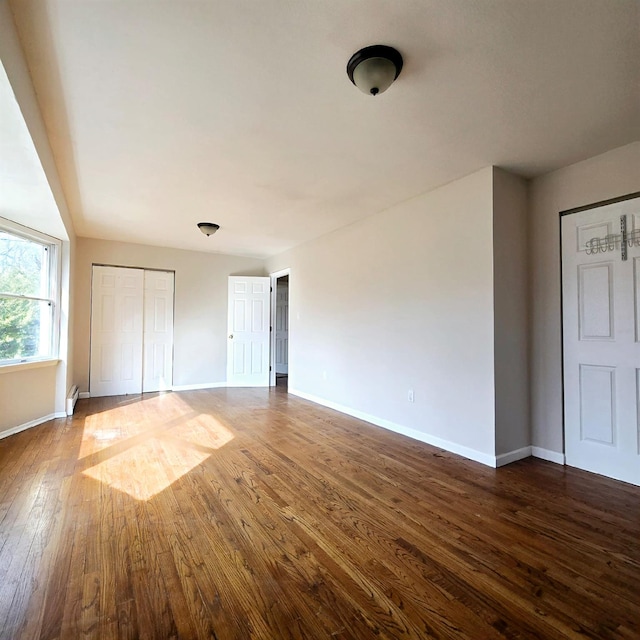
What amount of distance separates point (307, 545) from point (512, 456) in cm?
205

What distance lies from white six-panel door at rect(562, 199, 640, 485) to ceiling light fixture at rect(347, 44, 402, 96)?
2.12m

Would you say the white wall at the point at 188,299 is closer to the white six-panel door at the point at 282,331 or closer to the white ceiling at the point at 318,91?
the white six-panel door at the point at 282,331

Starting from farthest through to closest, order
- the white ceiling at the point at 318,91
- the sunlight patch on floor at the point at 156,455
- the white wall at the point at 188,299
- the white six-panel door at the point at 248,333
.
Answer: the white six-panel door at the point at 248,333 → the white wall at the point at 188,299 → the sunlight patch on floor at the point at 156,455 → the white ceiling at the point at 318,91

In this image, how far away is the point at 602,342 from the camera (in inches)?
107

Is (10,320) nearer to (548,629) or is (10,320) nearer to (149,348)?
(149,348)

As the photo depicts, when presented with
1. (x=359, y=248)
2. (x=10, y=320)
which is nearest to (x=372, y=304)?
(x=359, y=248)

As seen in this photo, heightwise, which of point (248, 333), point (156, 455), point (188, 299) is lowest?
point (156, 455)

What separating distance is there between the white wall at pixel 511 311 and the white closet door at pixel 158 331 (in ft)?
17.0

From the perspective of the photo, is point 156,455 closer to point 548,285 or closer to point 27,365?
point 27,365

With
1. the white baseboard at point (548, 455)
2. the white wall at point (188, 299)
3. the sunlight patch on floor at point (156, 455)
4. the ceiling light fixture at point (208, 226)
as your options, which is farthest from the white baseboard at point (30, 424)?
the white baseboard at point (548, 455)

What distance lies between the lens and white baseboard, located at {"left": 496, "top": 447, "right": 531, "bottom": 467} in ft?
9.39

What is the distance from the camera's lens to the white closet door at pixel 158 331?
5.87 m

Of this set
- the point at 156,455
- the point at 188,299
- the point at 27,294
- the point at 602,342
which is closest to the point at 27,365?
the point at 27,294

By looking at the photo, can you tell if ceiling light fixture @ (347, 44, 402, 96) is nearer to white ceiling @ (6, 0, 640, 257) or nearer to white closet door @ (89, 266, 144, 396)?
white ceiling @ (6, 0, 640, 257)
